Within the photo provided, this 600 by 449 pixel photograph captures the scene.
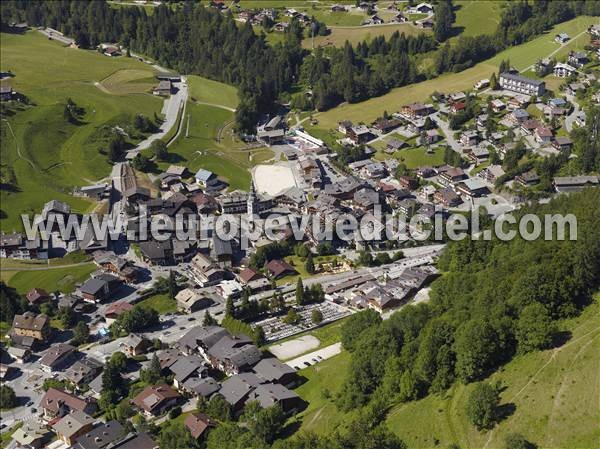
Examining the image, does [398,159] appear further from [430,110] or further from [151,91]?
[151,91]

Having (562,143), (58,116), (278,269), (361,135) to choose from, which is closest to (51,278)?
(278,269)

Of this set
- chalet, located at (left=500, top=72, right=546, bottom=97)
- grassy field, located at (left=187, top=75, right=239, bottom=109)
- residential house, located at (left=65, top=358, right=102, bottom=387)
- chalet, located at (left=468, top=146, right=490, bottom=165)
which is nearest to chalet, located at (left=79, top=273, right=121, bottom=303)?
residential house, located at (left=65, top=358, right=102, bottom=387)

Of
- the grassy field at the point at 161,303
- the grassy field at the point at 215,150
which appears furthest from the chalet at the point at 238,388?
the grassy field at the point at 215,150

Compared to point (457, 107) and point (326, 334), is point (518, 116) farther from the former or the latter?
point (326, 334)

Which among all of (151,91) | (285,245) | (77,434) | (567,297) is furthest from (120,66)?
(567,297)

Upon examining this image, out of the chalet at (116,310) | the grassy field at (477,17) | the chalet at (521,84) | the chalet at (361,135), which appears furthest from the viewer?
the grassy field at (477,17)

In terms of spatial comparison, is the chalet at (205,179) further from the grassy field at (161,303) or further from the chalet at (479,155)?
the chalet at (479,155)

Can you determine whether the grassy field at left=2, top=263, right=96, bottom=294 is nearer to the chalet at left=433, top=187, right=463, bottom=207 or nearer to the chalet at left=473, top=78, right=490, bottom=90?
the chalet at left=433, top=187, right=463, bottom=207
